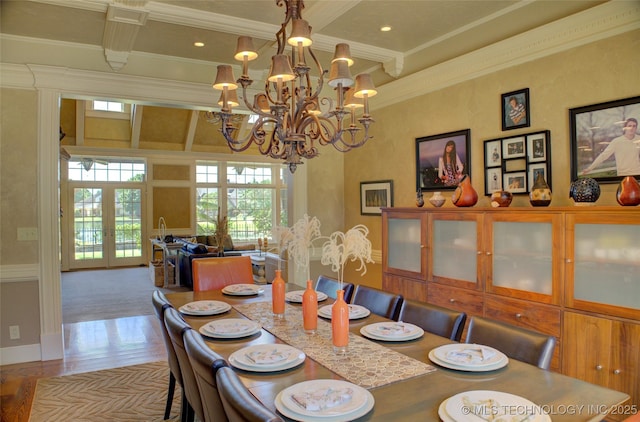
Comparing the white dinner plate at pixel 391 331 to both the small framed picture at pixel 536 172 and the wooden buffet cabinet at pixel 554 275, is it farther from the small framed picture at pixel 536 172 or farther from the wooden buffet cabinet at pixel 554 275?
the small framed picture at pixel 536 172

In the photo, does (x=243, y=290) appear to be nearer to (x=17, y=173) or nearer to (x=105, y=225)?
(x=17, y=173)

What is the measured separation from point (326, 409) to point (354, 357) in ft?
1.68

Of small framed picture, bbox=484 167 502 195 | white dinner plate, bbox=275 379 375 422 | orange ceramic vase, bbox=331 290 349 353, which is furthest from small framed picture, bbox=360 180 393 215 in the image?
white dinner plate, bbox=275 379 375 422

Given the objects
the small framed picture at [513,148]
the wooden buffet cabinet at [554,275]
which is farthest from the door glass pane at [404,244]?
the small framed picture at [513,148]

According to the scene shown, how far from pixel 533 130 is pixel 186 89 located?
3359 mm

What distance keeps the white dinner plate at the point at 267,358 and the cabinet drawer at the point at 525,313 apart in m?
1.78

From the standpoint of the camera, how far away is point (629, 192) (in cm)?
234

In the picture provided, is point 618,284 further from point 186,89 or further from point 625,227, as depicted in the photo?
point 186,89

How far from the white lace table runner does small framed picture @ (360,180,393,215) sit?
2.49m

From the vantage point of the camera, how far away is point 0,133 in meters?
3.76

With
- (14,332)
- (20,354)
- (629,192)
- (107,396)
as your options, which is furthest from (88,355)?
(629,192)

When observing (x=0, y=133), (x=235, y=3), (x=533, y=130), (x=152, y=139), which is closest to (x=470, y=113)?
(x=533, y=130)

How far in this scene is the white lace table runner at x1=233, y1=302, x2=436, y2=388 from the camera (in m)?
1.56

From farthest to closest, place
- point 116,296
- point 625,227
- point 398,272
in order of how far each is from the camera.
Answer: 1. point 116,296
2. point 398,272
3. point 625,227
